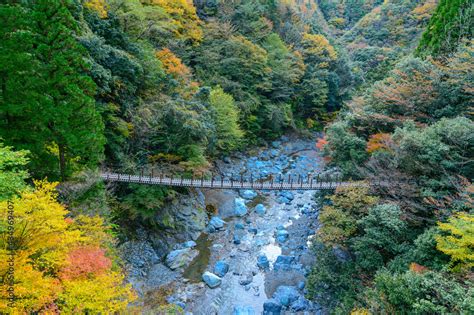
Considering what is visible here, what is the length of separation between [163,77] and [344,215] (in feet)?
38.9

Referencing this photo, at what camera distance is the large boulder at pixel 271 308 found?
11.2 metres

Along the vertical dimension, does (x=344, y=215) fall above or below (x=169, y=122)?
below

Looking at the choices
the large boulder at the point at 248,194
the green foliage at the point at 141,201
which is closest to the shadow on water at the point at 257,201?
the large boulder at the point at 248,194

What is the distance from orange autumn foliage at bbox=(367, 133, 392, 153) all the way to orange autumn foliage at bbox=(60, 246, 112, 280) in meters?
11.6

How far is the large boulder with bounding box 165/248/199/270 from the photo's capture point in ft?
42.9

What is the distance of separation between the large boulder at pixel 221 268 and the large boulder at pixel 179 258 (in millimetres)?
1258

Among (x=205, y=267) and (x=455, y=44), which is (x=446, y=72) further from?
(x=205, y=267)

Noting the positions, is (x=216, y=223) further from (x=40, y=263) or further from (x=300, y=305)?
(x=40, y=263)

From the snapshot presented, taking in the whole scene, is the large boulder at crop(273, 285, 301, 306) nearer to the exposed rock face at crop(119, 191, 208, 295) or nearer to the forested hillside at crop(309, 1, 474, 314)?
the forested hillside at crop(309, 1, 474, 314)

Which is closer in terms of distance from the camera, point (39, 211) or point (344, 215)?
point (39, 211)

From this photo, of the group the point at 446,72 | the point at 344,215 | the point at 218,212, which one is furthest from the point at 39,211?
the point at 446,72

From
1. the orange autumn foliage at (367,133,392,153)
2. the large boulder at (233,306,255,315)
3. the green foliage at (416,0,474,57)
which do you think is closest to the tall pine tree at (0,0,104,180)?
the large boulder at (233,306,255,315)

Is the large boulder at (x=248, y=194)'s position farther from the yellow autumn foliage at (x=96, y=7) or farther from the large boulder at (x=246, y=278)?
the yellow autumn foliage at (x=96, y=7)

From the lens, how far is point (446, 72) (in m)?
14.9
